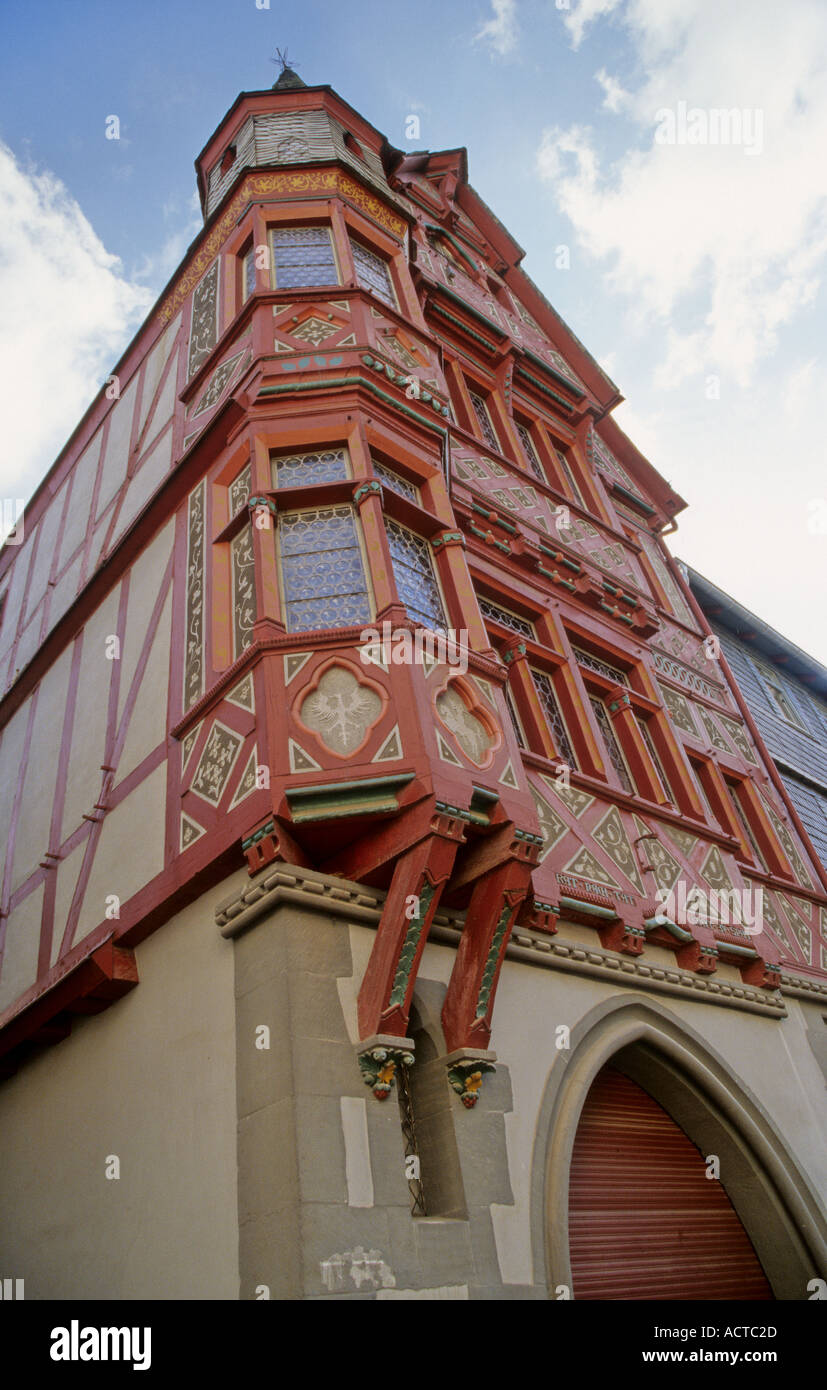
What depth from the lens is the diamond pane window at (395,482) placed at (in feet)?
22.2

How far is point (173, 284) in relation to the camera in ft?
33.9

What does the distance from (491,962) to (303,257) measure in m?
6.29

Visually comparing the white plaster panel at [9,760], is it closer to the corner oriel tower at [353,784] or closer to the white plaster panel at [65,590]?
the corner oriel tower at [353,784]

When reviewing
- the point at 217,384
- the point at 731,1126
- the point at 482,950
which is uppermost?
the point at 217,384

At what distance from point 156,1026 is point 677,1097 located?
145 inches

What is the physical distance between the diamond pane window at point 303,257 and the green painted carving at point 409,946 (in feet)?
18.0

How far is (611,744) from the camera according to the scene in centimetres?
893

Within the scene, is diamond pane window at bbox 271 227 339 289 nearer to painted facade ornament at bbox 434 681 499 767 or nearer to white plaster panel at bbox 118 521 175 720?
white plaster panel at bbox 118 521 175 720

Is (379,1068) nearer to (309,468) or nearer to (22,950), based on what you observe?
(309,468)

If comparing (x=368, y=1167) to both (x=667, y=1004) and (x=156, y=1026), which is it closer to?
(x=156, y=1026)

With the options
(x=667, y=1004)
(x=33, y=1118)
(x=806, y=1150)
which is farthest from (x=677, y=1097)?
(x=33, y=1118)

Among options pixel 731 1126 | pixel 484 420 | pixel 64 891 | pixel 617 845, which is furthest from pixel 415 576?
pixel 484 420

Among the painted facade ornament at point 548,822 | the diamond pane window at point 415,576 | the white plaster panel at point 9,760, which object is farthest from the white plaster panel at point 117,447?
the painted facade ornament at point 548,822

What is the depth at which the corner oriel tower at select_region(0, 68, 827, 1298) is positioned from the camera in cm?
454
